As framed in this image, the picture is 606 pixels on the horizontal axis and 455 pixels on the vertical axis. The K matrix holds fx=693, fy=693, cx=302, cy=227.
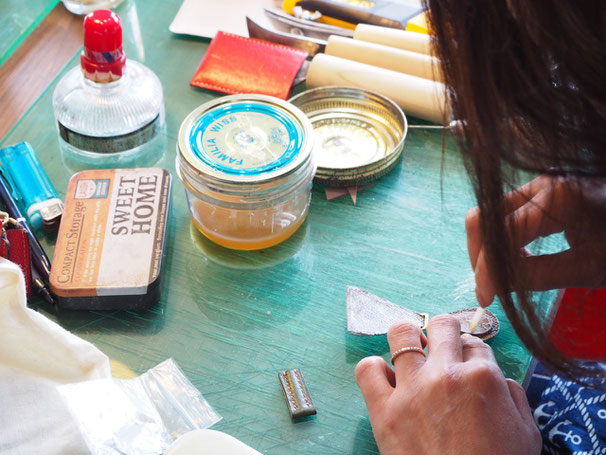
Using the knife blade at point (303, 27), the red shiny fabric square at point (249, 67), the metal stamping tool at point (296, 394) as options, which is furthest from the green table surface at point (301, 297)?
the knife blade at point (303, 27)

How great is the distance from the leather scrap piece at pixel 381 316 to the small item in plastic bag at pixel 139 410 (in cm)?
17

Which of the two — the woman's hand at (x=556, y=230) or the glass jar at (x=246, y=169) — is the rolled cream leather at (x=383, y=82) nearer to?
the glass jar at (x=246, y=169)

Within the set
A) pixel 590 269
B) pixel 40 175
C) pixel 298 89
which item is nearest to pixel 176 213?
pixel 40 175

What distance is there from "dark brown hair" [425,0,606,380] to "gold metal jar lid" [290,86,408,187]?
369 millimetres

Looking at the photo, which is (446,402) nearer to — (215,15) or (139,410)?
(139,410)

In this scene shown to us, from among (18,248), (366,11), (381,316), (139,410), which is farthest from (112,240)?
(366,11)

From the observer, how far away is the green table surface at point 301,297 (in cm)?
66

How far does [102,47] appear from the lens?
81 centimetres

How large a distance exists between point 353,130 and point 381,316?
1.02ft

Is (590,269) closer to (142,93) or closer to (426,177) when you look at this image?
(426,177)

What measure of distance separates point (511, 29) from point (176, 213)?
51 cm

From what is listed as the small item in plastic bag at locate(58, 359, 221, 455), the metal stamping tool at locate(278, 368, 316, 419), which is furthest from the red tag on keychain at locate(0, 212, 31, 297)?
the metal stamping tool at locate(278, 368, 316, 419)

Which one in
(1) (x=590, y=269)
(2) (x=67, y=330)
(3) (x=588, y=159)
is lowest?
(2) (x=67, y=330)

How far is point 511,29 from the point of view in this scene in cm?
44
